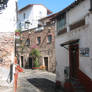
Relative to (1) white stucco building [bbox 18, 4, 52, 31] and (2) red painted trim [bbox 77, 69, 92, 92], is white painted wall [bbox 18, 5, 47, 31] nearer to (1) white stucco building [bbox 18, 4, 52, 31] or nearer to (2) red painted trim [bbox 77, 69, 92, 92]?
(1) white stucco building [bbox 18, 4, 52, 31]

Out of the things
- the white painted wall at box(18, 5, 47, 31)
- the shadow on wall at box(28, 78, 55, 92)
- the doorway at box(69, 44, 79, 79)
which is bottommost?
the shadow on wall at box(28, 78, 55, 92)

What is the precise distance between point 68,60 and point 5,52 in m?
4.51

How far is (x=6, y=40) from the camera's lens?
903 cm

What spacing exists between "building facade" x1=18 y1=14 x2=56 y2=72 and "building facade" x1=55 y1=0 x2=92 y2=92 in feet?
25.2

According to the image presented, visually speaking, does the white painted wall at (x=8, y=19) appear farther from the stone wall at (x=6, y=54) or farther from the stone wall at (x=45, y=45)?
the stone wall at (x=45, y=45)

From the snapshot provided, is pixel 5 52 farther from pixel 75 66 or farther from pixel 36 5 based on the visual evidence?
pixel 36 5

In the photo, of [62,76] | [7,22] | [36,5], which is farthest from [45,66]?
[36,5]

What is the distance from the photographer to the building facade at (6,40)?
8.64m

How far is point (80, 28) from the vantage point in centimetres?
869

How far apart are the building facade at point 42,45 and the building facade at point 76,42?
7.67 metres

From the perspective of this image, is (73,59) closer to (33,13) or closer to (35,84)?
(35,84)

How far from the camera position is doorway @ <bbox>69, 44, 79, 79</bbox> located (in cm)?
951

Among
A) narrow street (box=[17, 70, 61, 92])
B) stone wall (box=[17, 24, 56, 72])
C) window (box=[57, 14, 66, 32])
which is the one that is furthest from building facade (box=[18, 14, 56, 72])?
window (box=[57, 14, 66, 32])

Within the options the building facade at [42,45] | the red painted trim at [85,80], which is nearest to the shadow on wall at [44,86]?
the red painted trim at [85,80]
